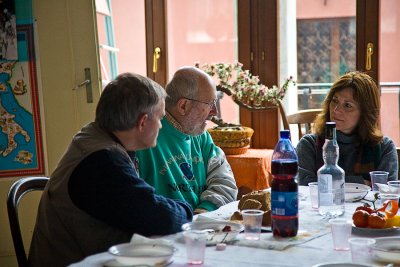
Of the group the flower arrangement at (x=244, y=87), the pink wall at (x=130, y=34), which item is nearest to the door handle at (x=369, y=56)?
the flower arrangement at (x=244, y=87)

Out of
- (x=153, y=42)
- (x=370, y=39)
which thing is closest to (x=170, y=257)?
(x=370, y=39)

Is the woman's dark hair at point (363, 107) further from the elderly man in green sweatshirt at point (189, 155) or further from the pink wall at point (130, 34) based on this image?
the pink wall at point (130, 34)

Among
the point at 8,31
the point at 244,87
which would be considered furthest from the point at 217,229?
the point at 244,87

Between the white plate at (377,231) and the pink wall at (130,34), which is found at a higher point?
the pink wall at (130,34)

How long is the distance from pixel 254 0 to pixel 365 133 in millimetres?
1858

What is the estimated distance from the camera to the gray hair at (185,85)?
272 cm

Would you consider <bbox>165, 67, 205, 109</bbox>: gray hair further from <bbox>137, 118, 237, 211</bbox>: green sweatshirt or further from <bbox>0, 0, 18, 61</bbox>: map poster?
<bbox>0, 0, 18, 61</bbox>: map poster

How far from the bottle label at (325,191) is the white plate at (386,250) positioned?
1.60 ft

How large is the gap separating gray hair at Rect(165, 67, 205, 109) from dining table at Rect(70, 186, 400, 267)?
2.60ft

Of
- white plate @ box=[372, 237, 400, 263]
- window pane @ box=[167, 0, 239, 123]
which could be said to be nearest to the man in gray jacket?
white plate @ box=[372, 237, 400, 263]

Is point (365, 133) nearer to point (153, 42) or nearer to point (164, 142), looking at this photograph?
point (164, 142)

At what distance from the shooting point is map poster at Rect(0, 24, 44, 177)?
12.5 feet

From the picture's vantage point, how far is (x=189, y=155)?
2.71m

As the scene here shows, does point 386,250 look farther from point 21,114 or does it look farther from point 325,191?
point 21,114
